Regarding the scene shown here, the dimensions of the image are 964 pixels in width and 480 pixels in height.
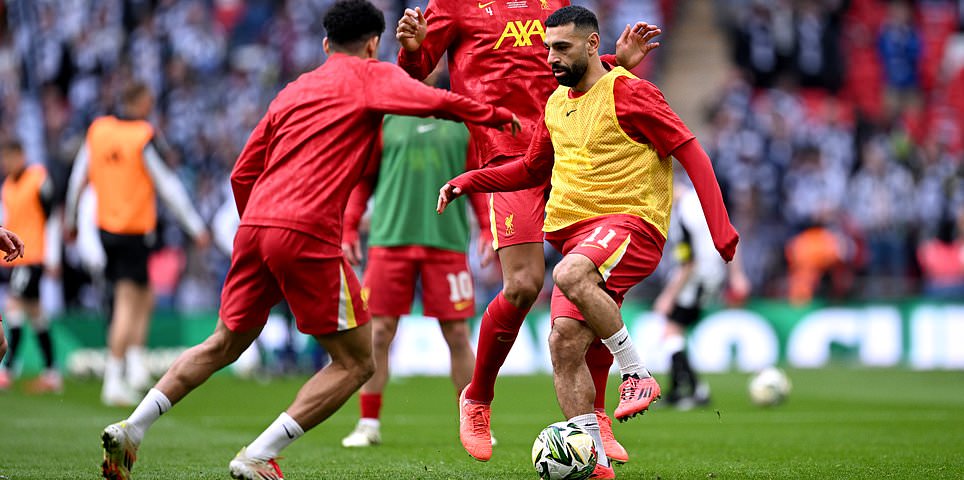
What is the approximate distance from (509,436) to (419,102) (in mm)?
3870

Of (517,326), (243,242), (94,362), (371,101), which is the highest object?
(371,101)

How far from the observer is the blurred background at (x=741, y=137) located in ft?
59.0

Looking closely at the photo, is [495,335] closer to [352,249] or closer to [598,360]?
[598,360]

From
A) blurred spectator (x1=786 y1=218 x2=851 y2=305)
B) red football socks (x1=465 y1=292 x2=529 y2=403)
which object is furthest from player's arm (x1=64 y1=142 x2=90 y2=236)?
blurred spectator (x1=786 y1=218 x2=851 y2=305)

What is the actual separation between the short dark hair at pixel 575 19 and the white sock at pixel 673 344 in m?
6.05

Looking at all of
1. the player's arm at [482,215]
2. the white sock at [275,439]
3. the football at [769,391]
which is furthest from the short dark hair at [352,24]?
the football at [769,391]

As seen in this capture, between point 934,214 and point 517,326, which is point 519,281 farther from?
point 934,214

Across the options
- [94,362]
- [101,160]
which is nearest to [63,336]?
[94,362]

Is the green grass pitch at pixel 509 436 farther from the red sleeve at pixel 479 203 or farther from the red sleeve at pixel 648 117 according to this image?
the red sleeve at pixel 648 117

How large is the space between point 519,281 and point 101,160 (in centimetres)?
613

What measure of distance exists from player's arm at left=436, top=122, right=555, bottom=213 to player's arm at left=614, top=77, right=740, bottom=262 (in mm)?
486

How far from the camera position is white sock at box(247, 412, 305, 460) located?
6.00 m

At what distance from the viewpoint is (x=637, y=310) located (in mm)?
17672

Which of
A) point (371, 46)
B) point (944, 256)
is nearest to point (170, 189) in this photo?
point (371, 46)
